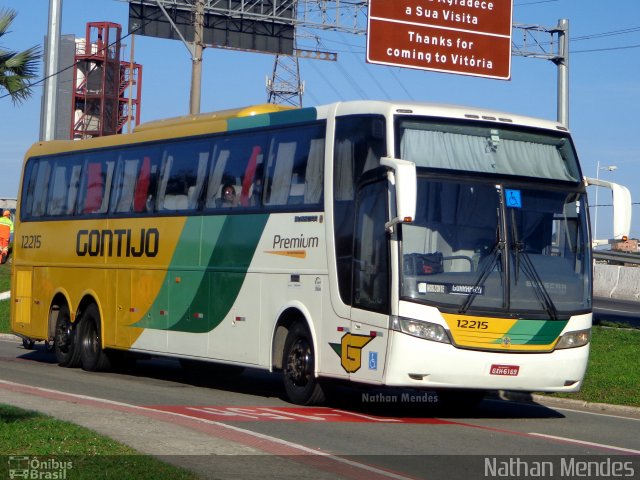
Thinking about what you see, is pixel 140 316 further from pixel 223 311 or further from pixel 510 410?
pixel 510 410

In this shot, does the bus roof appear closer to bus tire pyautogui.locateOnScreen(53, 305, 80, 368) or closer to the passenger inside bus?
the passenger inside bus

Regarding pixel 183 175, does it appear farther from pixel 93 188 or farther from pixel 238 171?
pixel 93 188

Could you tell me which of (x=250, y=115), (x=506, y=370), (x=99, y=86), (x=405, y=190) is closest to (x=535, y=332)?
(x=506, y=370)

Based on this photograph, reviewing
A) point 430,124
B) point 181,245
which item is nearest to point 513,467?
point 430,124

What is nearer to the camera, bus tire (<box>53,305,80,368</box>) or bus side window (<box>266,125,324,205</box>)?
bus side window (<box>266,125,324,205</box>)

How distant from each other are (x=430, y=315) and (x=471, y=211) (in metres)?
1.34

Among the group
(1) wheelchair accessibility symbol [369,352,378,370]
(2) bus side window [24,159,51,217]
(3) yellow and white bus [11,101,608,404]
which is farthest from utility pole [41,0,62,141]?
(1) wheelchair accessibility symbol [369,352,378,370]

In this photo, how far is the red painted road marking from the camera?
13.0 metres

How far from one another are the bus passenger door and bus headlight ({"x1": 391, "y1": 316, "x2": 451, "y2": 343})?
0.55 ft

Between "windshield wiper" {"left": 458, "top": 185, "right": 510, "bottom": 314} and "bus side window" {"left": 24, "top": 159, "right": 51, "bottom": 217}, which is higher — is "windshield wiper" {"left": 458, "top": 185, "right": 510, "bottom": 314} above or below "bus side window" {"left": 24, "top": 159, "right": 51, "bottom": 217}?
below

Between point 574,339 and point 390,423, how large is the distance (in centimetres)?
248

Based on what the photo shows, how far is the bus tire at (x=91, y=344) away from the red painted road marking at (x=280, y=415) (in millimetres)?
6470

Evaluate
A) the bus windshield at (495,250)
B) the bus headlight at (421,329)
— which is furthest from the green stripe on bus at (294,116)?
the bus headlight at (421,329)

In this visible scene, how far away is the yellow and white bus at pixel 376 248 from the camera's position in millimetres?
13203
